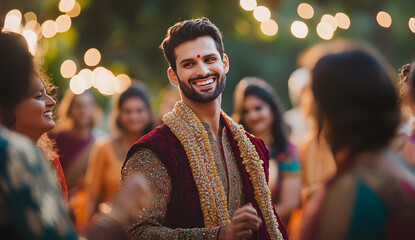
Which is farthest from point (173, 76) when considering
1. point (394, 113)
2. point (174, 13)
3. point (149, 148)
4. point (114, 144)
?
point (174, 13)

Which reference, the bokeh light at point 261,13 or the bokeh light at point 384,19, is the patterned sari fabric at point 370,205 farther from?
the bokeh light at point 384,19

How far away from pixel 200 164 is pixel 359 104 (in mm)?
1137

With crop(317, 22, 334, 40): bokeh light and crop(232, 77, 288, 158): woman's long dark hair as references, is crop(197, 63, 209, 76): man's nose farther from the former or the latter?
crop(317, 22, 334, 40): bokeh light

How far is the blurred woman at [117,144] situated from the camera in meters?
5.29

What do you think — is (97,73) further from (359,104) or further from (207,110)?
(359,104)

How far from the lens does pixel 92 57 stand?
9.41 metres

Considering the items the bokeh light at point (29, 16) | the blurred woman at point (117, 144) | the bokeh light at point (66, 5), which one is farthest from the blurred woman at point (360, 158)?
the bokeh light at point (66, 5)

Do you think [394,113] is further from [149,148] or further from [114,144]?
[114,144]

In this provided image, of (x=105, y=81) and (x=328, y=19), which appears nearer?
(x=328, y=19)

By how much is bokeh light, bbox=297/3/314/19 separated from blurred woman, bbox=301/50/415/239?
7846 millimetres

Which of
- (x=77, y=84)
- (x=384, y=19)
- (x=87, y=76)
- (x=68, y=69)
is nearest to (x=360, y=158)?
(x=68, y=69)

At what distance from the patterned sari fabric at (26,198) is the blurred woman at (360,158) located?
87cm

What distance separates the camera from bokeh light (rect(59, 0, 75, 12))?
27.2 ft

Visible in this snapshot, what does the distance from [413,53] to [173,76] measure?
36.4ft
